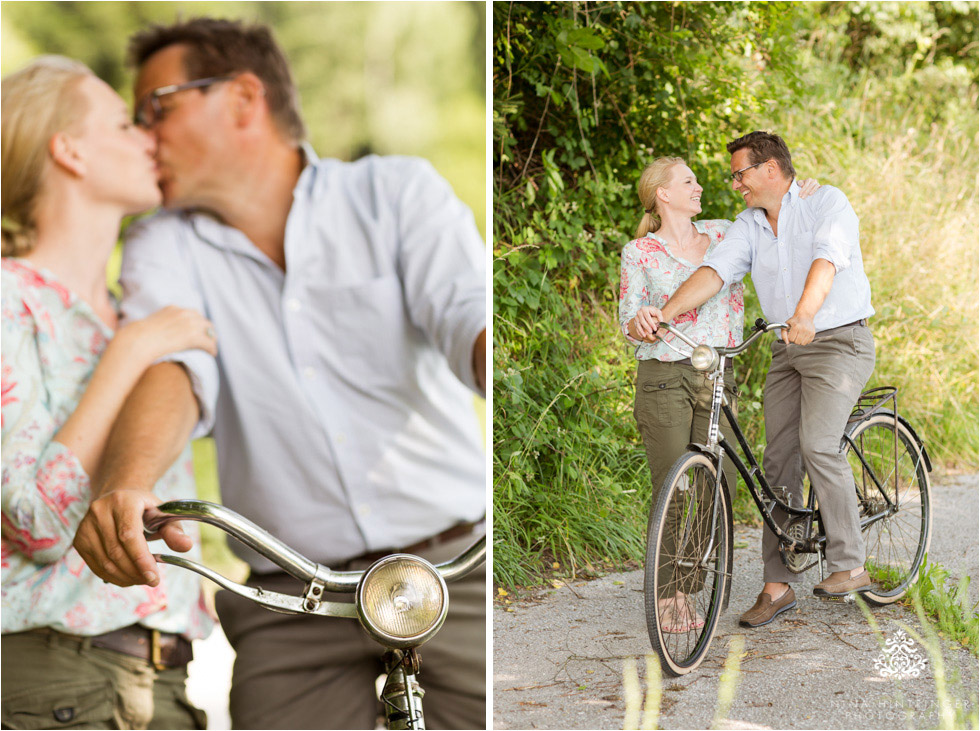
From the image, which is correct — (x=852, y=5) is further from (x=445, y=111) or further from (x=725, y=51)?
(x=445, y=111)

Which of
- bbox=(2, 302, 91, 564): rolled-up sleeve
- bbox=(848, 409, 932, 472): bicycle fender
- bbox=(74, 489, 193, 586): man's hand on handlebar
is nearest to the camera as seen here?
bbox=(74, 489, 193, 586): man's hand on handlebar

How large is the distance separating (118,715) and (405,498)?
92 cm

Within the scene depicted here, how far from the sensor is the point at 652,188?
2.78 m

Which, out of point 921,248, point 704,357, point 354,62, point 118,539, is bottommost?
point 118,539

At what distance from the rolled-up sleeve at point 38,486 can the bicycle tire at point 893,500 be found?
A: 212 centimetres

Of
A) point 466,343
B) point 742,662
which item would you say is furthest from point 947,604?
point 466,343

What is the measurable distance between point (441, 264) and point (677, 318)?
2.23ft

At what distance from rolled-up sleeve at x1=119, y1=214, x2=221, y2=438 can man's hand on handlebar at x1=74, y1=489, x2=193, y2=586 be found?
10.5 inches

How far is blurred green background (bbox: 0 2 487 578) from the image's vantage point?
2480mm

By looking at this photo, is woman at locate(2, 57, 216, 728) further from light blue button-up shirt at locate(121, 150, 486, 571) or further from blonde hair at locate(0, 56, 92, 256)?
light blue button-up shirt at locate(121, 150, 486, 571)

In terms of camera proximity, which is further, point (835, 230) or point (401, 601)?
point (835, 230)

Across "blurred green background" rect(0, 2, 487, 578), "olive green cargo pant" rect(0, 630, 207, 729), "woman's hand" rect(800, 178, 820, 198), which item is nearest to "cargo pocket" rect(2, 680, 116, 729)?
"olive green cargo pant" rect(0, 630, 207, 729)

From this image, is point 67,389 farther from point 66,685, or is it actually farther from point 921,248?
point 921,248

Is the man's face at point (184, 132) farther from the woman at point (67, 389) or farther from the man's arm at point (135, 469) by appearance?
the man's arm at point (135, 469)
